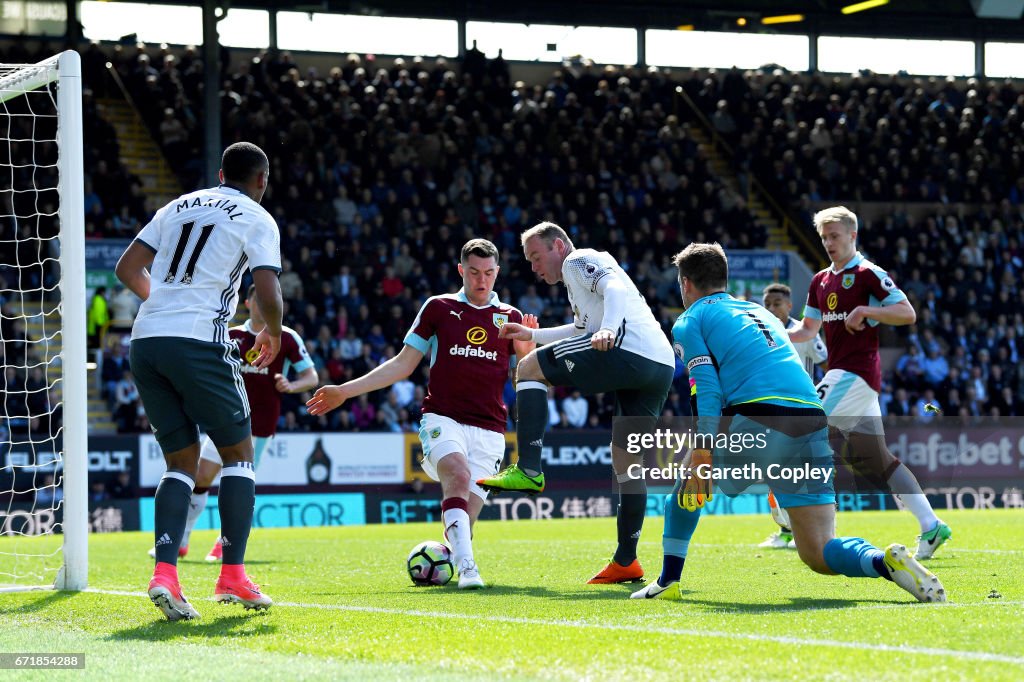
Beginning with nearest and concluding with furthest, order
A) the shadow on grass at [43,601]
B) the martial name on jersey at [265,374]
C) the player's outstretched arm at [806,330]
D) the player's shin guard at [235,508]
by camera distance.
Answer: the player's shin guard at [235,508], the shadow on grass at [43,601], the player's outstretched arm at [806,330], the martial name on jersey at [265,374]

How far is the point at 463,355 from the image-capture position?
29.0ft

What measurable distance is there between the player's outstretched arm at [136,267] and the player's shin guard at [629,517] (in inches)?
120

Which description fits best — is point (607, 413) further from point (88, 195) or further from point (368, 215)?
point (88, 195)

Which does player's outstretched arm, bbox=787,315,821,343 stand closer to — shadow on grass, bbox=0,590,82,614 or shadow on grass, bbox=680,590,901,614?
shadow on grass, bbox=680,590,901,614

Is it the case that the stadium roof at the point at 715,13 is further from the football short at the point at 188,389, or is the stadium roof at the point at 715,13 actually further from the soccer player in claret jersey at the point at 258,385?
the football short at the point at 188,389

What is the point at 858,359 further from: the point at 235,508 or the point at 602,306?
the point at 235,508

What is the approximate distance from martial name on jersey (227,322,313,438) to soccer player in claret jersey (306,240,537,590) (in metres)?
2.92

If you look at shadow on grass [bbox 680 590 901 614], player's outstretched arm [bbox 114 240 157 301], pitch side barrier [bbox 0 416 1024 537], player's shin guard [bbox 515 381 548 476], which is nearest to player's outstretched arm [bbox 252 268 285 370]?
player's outstretched arm [bbox 114 240 157 301]

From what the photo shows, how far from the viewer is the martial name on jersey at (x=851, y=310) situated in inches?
391

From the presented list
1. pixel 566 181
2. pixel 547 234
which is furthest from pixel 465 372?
pixel 566 181

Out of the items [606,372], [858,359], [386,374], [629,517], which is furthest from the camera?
[858,359]

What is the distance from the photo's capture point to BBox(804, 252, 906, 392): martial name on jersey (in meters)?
9.94

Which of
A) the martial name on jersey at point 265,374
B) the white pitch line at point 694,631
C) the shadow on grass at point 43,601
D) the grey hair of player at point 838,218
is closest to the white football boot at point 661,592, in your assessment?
the white pitch line at point 694,631

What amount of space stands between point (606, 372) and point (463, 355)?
4.02 feet
